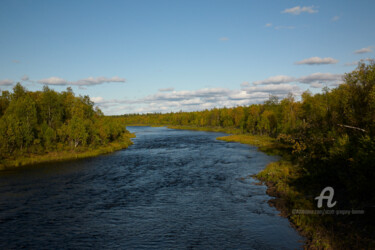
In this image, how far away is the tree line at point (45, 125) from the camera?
56.4m

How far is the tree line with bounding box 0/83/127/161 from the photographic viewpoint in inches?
2221

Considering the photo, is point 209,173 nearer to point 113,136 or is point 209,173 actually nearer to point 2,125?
point 2,125

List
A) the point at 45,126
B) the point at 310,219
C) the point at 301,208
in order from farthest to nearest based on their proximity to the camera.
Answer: the point at 45,126
the point at 301,208
the point at 310,219

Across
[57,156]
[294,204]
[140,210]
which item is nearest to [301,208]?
[294,204]

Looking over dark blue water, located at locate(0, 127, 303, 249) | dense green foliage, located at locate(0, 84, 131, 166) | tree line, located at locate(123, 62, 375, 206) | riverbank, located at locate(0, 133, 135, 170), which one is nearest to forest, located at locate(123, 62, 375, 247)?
tree line, located at locate(123, 62, 375, 206)

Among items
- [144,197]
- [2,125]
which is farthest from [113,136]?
[144,197]

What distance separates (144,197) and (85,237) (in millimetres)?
10985

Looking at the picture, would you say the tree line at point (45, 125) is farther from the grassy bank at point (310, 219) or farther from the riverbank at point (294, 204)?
the grassy bank at point (310, 219)

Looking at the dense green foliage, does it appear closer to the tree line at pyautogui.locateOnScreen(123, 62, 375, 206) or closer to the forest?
the forest

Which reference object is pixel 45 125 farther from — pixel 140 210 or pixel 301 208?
pixel 301 208

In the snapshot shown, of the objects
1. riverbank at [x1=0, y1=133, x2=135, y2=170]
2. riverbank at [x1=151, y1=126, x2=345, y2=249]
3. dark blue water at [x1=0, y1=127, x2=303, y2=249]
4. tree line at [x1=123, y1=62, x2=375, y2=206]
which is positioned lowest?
dark blue water at [x1=0, y1=127, x2=303, y2=249]

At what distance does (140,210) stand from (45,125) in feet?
166

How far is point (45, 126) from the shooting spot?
2613 inches

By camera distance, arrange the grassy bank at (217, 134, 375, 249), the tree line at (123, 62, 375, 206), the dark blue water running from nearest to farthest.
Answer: the grassy bank at (217, 134, 375, 249)
the dark blue water
the tree line at (123, 62, 375, 206)
